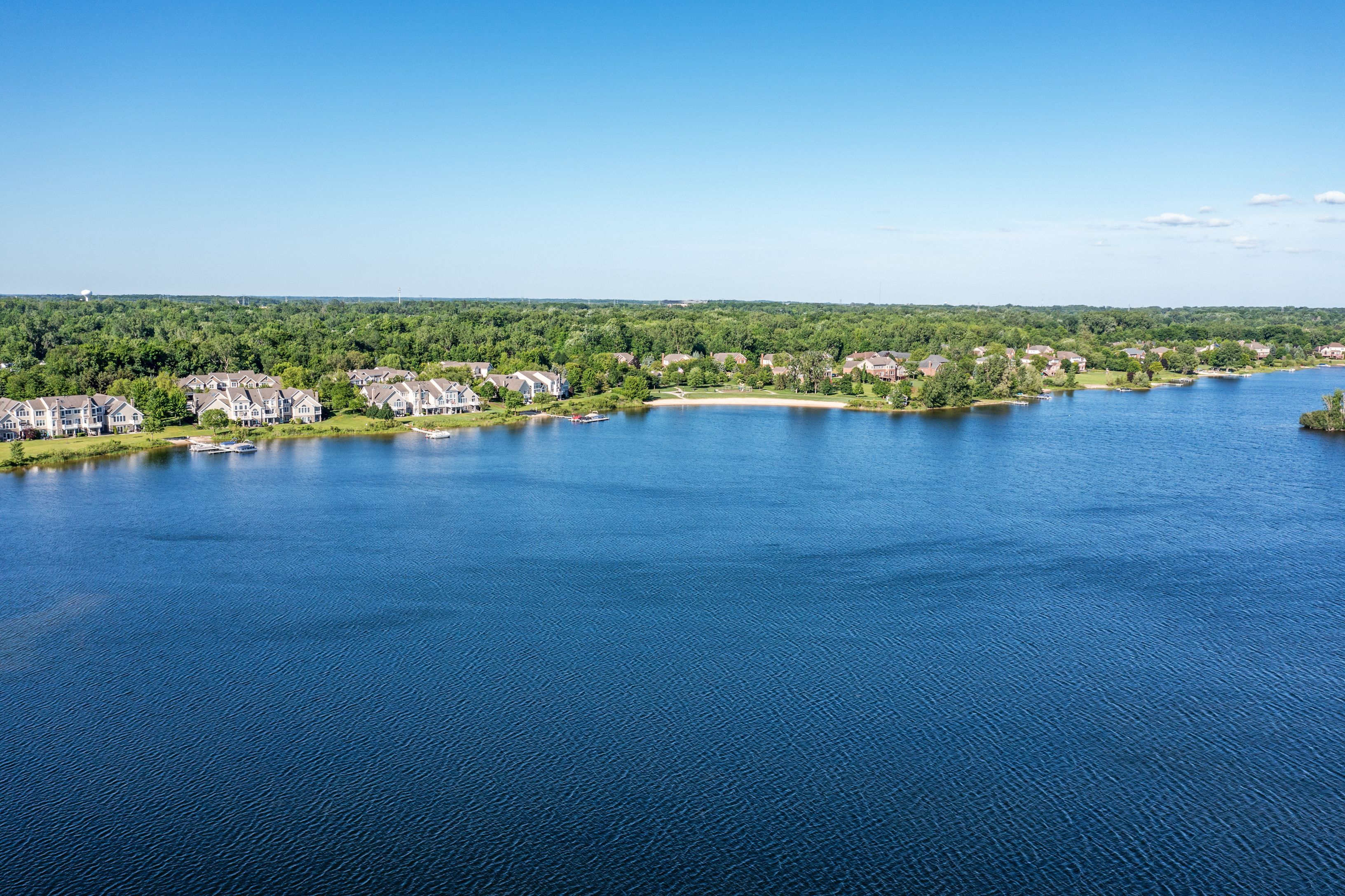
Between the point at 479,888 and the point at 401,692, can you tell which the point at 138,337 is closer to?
the point at 401,692

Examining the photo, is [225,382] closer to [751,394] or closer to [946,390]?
[751,394]

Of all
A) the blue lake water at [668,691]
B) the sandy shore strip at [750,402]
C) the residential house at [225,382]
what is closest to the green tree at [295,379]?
the residential house at [225,382]

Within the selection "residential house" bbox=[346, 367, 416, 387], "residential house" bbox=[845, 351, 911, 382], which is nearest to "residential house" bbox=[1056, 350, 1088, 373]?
"residential house" bbox=[845, 351, 911, 382]

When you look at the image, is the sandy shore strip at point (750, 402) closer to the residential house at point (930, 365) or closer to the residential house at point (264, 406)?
the residential house at point (930, 365)

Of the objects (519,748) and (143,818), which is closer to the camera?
(143,818)

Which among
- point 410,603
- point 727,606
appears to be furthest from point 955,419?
point 410,603

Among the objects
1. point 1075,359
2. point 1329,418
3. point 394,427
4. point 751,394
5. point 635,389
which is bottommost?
point 394,427

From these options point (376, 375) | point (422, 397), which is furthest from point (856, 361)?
point (376, 375)
